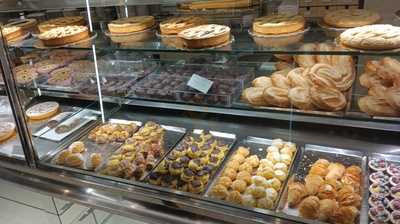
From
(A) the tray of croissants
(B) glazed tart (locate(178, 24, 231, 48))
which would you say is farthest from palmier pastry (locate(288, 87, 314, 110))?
(B) glazed tart (locate(178, 24, 231, 48))

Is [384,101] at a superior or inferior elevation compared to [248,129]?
superior

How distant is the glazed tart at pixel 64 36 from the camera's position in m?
1.93

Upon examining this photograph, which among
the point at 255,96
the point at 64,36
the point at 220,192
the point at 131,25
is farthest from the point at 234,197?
the point at 64,36

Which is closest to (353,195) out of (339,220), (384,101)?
(339,220)

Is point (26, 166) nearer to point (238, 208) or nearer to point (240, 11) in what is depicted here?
point (238, 208)

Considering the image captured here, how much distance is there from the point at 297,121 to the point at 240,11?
2.00 feet

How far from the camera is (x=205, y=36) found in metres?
1.58

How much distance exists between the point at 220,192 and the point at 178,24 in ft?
2.68

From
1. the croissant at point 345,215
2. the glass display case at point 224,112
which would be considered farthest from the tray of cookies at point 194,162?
the croissant at point 345,215

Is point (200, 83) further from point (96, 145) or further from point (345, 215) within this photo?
point (345, 215)

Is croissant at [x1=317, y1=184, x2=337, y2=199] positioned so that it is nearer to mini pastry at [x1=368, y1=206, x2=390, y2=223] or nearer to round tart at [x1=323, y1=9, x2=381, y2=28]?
mini pastry at [x1=368, y1=206, x2=390, y2=223]

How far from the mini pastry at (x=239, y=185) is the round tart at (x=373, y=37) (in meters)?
0.73

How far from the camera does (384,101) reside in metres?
1.41

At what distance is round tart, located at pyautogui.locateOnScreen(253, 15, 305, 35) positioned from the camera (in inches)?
60.9
